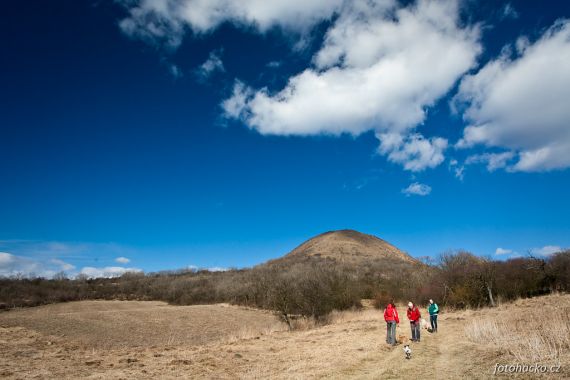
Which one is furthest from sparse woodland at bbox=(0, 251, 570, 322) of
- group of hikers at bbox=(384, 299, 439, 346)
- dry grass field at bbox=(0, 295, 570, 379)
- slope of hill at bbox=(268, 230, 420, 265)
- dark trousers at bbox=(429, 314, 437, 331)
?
slope of hill at bbox=(268, 230, 420, 265)

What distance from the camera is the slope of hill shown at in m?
103

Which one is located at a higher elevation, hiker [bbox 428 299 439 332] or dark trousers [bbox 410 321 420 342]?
hiker [bbox 428 299 439 332]

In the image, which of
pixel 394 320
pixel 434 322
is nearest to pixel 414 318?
pixel 394 320

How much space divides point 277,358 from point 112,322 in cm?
3103

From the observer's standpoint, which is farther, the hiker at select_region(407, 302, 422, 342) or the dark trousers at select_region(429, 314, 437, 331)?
the dark trousers at select_region(429, 314, 437, 331)

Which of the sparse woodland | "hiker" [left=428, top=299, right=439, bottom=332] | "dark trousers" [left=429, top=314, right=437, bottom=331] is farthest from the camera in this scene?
the sparse woodland

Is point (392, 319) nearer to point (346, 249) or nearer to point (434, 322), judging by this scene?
point (434, 322)

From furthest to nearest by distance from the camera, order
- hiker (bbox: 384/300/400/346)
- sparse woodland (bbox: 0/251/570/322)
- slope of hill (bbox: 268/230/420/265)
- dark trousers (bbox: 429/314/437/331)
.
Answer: slope of hill (bbox: 268/230/420/265) → sparse woodland (bbox: 0/251/570/322) → dark trousers (bbox: 429/314/437/331) → hiker (bbox: 384/300/400/346)

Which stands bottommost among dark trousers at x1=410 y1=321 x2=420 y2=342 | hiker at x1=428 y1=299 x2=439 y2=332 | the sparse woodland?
dark trousers at x1=410 y1=321 x2=420 y2=342

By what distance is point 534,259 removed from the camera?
46.6 metres

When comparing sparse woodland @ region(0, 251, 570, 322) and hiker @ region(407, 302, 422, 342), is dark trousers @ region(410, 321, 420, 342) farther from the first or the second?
sparse woodland @ region(0, 251, 570, 322)

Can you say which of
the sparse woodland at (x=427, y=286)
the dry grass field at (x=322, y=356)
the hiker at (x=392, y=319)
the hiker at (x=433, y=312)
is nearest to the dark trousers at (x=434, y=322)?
the hiker at (x=433, y=312)

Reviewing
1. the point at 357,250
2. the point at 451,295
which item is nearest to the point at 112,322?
the point at 451,295

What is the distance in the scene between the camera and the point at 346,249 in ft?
371
